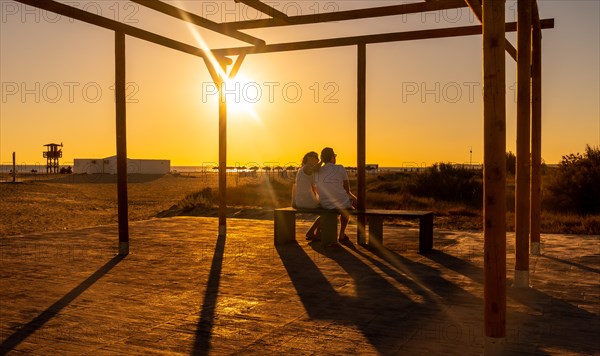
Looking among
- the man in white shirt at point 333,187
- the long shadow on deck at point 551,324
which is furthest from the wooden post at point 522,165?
the man in white shirt at point 333,187

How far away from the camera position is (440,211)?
1844cm

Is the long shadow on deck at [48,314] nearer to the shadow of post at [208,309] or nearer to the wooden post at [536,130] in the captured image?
the shadow of post at [208,309]

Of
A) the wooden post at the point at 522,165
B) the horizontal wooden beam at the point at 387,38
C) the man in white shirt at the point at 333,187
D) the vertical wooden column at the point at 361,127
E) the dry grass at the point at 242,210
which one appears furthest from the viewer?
the dry grass at the point at 242,210

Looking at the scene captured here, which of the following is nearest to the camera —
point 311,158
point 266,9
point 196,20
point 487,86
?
point 487,86

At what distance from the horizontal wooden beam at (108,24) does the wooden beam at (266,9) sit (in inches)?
60.7

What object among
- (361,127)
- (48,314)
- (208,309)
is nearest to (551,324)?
(208,309)

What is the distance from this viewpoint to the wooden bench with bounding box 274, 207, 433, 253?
9.28 m

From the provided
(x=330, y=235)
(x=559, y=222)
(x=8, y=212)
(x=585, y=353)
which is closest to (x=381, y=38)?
(x=330, y=235)

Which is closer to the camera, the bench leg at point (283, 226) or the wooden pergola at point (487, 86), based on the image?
Result: the wooden pergola at point (487, 86)

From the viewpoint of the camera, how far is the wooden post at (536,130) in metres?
8.70

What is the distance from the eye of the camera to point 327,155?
33.4ft

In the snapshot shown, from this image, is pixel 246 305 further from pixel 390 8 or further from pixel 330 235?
pixel 390 8

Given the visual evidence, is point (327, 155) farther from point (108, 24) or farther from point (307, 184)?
point (108, 24)

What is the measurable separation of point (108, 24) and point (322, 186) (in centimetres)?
383
